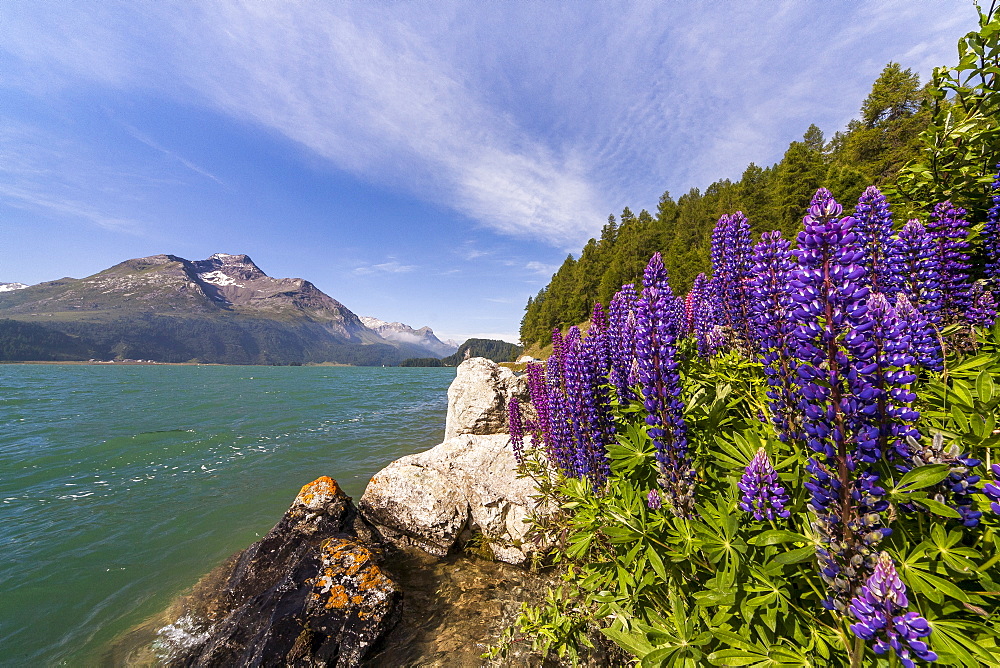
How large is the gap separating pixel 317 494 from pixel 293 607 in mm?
2921

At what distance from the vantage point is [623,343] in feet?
10.9

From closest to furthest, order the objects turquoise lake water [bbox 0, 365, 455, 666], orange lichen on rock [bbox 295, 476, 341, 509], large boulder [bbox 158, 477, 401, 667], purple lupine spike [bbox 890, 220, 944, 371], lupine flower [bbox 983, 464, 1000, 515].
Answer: lupine flower [bbox 983, 464, 1000, 515]
purple lupine spike [bbox 890, 220, 944, 371]
large boulder [bbox 158, 477, 401, 667]
turquoise lake water [bbox 0, 365, 455, 666]
orange lichen on rock [bbox 295, 476, 341, 509]

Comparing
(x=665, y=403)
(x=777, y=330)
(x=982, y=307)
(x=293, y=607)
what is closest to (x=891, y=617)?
(x=665, y=403)

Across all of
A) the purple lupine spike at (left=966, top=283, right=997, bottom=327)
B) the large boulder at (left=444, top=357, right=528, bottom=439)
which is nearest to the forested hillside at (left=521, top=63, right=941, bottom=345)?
the large boulder at (left=444, top=357, right=528, bottom=439)

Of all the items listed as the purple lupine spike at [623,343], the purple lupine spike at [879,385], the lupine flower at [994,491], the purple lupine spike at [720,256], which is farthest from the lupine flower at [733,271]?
the lupine flower at [994,491]

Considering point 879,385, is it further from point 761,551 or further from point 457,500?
point 457,500

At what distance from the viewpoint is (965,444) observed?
1.81 metres

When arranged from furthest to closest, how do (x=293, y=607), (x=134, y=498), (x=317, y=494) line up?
(x=134, y=498) < (x=317, y=494) < (x=293, y=607)

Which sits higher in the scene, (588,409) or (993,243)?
(993,243)

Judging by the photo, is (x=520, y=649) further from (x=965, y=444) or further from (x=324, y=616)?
(x=965, y=444)

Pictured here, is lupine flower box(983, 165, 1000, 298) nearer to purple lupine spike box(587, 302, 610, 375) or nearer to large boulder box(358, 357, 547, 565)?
purple lupine spike box(587, 302, 610, 375)

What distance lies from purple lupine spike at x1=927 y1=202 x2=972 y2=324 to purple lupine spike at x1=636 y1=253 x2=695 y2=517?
2739 millimetres

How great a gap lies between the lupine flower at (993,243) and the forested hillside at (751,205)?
1896cm

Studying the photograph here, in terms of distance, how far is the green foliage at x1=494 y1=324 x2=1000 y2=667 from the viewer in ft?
5.42
